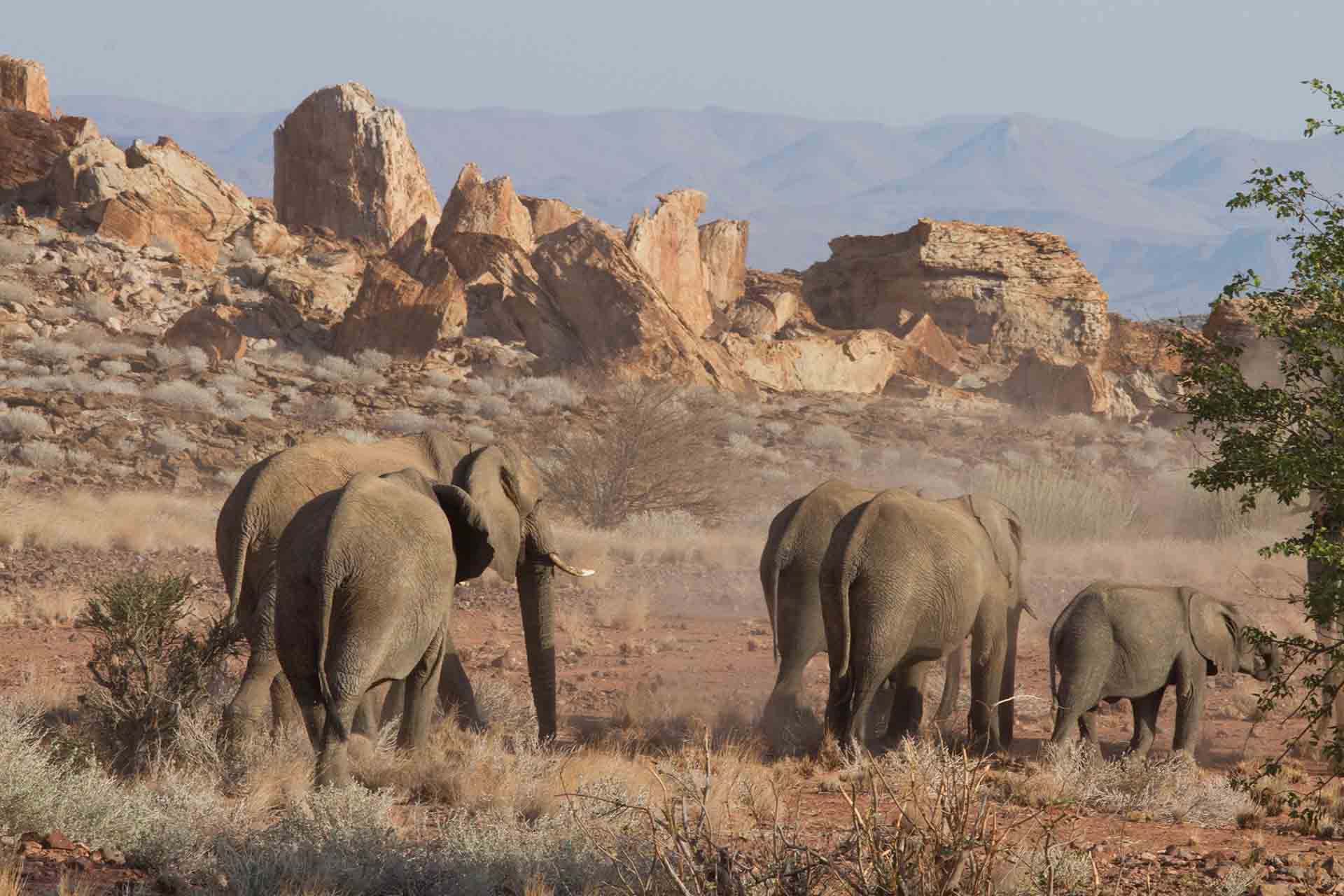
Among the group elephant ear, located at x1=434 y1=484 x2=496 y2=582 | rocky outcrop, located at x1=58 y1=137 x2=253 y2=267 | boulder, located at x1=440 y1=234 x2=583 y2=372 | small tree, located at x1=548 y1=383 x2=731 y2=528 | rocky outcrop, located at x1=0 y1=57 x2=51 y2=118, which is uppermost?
rocky outcrop, located at x1=0 y1=57 x2=51 y2=118

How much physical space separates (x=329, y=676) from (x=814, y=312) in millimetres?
41357

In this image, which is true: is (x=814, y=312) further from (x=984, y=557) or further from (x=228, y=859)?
A: (x=228, y=859)

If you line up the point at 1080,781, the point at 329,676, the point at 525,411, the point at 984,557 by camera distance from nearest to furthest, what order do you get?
the point at 329,676
the point at 1080,781
the point at 984,557
the point at 525,411

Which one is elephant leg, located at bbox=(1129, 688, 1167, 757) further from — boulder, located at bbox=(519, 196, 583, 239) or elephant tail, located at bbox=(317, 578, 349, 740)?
boulder, located at bbox=(519, 196, 583, 239)

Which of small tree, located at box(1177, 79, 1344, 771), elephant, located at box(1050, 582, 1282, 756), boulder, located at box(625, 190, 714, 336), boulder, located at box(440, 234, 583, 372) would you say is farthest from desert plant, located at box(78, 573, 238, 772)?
boulder, located at box(625, 190, 714, 336)

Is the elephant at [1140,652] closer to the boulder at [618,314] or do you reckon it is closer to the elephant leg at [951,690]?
the elephant leg at [951,690]

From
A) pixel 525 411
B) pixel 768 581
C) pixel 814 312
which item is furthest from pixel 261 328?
pixel 768 581

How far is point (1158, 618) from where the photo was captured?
9273 mm

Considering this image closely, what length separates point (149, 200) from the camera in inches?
1555

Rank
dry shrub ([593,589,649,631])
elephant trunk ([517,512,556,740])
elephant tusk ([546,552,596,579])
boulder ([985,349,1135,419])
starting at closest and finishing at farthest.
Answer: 1. elephant tusk ([546,552,596,579])
2. elephant trunk ([517,512,556,740])
3. dry shrub ([593,589,649,631])
4. boulder ([985,349,1135,419])

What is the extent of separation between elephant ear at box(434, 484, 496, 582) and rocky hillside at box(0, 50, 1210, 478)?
759 inches

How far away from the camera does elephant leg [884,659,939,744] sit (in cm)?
920

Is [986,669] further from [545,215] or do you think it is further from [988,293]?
[545,215]

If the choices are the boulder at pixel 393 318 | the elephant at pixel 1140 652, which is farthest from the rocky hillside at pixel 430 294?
the elephant at pixel 1140 652
